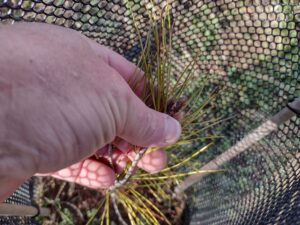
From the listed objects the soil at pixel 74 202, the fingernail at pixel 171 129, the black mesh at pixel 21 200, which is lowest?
the soil at pixel 74 202

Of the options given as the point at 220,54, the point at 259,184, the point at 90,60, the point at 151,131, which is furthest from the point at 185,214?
the point at 90,60

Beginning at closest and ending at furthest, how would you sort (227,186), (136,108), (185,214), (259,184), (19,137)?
(19,137) < (136,108) < (259,184) < (227,186) < (185,214)

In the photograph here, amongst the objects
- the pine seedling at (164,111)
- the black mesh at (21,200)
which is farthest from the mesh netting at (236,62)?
the black mesh at (21,200)

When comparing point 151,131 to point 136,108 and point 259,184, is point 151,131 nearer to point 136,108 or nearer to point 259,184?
point 136,108

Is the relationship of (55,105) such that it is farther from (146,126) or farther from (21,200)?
(21,200)

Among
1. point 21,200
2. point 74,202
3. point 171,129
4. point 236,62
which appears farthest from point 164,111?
point 74,202

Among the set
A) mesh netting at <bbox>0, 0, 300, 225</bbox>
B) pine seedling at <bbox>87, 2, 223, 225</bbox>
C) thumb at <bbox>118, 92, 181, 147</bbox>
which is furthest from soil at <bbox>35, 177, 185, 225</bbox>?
thumb at <bbox>118, 92, 181, 147</bbox>

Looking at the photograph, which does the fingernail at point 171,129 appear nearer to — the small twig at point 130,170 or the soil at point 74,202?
the small twig at point 130,170
